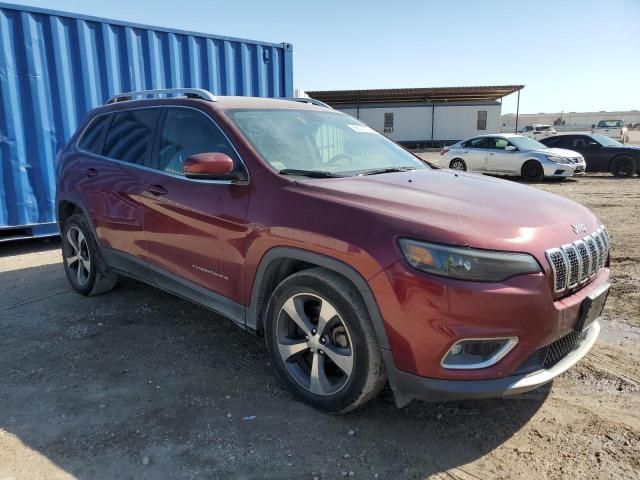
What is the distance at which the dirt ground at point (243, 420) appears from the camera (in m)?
2.42

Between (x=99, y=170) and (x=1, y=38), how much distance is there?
10.5 feet

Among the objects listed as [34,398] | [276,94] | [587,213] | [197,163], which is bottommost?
[34,398]

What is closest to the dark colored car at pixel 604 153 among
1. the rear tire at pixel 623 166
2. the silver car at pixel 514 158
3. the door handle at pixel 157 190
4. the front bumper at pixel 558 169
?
the rear tire at pixel 623 166

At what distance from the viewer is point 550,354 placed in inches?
97.9

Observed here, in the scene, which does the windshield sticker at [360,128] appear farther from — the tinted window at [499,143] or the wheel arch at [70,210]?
the tinted window at [499,143]

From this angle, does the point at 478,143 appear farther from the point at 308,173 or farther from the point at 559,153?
the point at 308,173

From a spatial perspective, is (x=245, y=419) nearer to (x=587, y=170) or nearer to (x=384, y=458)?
(x=384, y=458)

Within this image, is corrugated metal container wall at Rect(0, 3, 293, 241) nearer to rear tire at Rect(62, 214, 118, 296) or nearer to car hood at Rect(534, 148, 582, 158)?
rear tire at Rect(62, 214, 118, 296)

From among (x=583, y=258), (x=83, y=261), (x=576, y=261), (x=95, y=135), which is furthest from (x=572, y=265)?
(x=83, y=261)

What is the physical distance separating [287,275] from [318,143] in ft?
3.60

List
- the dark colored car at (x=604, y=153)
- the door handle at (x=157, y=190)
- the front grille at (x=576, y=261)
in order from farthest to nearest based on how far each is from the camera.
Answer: the dark colored car at (x=604, y=153) → the door handle at (x=157, y=190) → the front grille at (x=576, y=261)

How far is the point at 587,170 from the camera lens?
15945mm

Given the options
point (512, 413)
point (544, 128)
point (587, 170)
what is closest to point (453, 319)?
point (512, 413)

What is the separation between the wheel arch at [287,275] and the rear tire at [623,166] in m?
15.8
